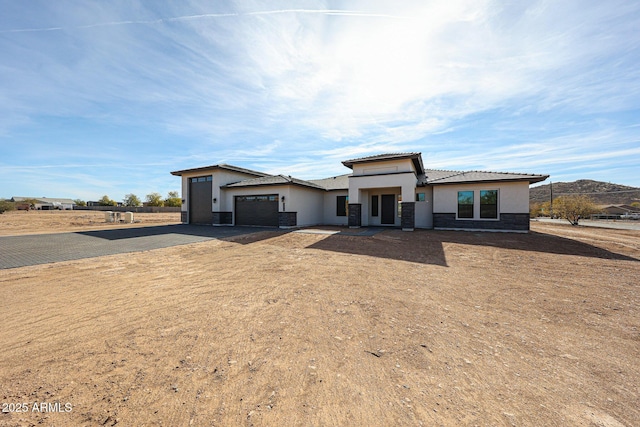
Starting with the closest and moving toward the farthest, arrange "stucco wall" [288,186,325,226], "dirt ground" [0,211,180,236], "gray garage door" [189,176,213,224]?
1. "dirt ground" [0,211,180,236]
2. "stucco wall" [288,186,325,226]
3. "gray garage door" [189,176,213,224]

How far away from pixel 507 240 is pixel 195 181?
2277cm

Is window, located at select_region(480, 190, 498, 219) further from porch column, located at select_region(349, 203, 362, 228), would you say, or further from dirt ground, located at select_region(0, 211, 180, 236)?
dirt ground, located at select_region(0, 211, 180, 236)

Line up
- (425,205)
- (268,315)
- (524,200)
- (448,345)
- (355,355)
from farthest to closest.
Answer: (425,205) → (524,200) → (268,315) → (448,345) → (355,355)

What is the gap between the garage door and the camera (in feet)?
60.0

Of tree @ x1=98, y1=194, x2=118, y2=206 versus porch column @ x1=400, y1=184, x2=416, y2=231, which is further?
tree @ x1=98, y1=194, x2=118, y2=206

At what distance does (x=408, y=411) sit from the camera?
2.10 meters

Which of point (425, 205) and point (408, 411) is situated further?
point (425, 205)

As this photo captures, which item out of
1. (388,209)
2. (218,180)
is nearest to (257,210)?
(218,180)

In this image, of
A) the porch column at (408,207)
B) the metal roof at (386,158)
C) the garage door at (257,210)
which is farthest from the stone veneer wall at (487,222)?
the garage door at (257,210)

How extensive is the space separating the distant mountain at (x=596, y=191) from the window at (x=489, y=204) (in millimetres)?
38685

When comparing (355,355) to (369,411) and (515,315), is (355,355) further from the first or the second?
(515,315)

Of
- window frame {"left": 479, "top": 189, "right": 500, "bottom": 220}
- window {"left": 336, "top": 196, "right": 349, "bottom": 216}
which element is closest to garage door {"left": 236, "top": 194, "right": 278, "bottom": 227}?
window {"left": 336, "top": 196, "right": 349, "bottom": 216}

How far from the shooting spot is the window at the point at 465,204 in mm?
15695

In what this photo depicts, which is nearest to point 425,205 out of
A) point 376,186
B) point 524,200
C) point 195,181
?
point 376,186
